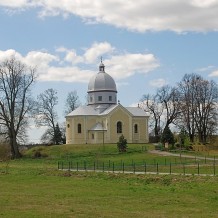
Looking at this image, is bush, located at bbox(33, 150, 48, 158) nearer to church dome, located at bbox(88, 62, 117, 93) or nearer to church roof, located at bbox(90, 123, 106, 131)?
church roof, located at bbox(90, 123, 106, 131)

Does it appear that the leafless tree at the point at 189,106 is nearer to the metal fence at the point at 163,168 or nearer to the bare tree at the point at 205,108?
the bare tree at the point at 205,108

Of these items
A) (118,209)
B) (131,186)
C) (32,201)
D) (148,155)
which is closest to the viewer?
(118,209)

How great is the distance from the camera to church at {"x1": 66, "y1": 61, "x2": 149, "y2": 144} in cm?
8312

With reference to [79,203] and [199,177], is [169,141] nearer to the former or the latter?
[199,177]

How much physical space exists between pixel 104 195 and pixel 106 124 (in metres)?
57.3

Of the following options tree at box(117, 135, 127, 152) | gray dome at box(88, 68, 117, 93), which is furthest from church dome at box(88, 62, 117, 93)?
tree at box(117, 135, 127, 152)

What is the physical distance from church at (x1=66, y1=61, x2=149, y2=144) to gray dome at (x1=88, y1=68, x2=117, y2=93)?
10.2 feet

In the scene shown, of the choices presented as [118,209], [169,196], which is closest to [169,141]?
[169,196]

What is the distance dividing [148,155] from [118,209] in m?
41.7

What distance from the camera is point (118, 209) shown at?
20750 millimetres

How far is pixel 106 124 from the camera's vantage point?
274 ft

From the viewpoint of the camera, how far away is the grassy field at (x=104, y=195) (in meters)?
19.9

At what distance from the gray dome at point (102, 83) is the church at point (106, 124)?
10.2 ft

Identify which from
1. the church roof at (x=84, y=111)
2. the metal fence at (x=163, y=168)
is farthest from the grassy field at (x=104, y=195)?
the church roof at (x=84, y=111)
